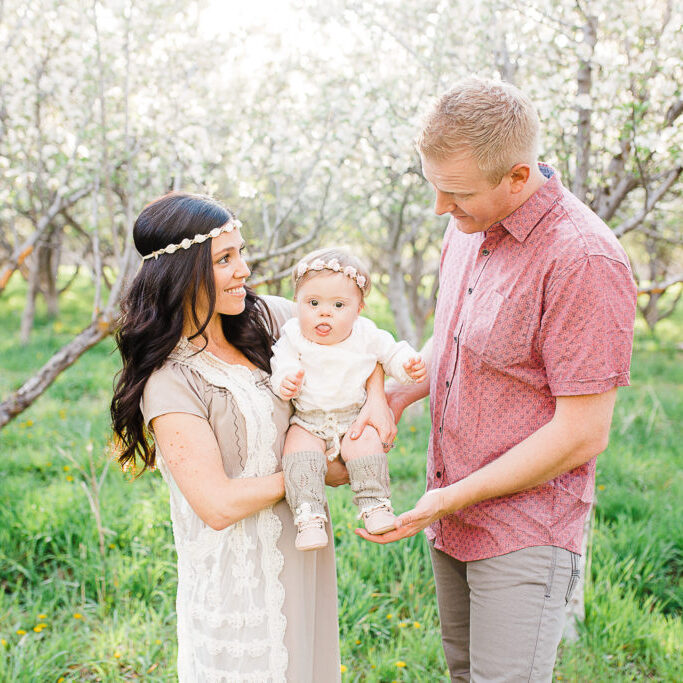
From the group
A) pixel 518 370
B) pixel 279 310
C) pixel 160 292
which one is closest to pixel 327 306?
pixel 279 310

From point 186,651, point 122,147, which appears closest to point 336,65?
point 122,147

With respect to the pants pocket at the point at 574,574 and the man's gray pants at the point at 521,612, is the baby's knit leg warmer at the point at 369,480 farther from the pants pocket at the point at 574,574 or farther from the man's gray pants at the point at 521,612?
the pants pocket at the point at 574,574

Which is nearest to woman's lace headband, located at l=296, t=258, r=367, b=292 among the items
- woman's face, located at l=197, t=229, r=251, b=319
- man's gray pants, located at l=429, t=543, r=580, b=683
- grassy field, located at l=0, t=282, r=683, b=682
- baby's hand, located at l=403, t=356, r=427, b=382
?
woman's face, located at l=197, t=229, r=251, b=319

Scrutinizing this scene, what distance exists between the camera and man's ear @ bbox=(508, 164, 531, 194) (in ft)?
6.03

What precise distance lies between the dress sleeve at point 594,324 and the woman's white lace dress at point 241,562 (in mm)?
844

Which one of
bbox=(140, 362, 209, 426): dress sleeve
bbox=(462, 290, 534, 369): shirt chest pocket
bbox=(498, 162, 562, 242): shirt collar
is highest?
bbox=(498, 162, 562, 242): shirt collar

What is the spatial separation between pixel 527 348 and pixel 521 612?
2.28 ft

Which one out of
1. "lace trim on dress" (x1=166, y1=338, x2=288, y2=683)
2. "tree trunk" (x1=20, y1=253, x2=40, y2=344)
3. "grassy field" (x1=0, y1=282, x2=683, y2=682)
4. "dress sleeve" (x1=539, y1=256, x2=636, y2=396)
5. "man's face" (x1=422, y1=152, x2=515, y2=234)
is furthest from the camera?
"tree trunk" (x1=20, y1=253, x2=40, y2=344)

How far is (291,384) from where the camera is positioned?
2041 mm

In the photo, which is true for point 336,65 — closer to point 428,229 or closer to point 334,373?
point 428,229

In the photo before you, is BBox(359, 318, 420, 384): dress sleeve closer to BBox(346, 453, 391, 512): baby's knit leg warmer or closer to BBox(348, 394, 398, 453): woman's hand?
BBox(348, 394, 398, 453): woman's hand

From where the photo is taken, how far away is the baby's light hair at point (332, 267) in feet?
7.04

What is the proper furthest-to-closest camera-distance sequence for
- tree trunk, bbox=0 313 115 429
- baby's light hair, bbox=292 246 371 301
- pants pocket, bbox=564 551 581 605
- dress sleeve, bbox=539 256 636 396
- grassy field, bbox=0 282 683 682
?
tree trunk, bbox=0 313 115 429 → grassy field, bbox=0 282 683 682 → baby's light hair, bbox=292 246 371 301 → pants pocket, bbox=564 551 581 605 → dress sleeve, bbox=539 256 636 396

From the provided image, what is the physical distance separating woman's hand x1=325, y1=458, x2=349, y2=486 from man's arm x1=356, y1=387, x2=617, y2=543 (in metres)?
0.29
